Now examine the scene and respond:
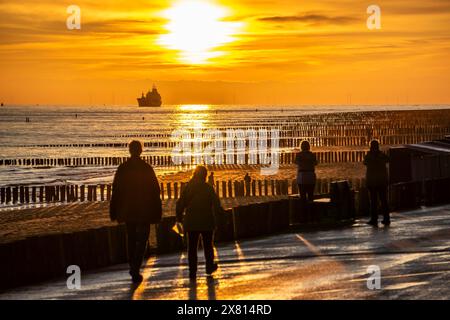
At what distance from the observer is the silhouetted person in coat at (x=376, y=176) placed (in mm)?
20219

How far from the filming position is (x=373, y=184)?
2038cm

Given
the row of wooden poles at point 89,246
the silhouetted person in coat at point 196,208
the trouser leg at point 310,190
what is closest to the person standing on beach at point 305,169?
the trouser leg at point 310,190

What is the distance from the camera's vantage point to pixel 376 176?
20344 millimetres

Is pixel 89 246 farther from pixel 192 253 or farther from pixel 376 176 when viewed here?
A: pixel 376 176

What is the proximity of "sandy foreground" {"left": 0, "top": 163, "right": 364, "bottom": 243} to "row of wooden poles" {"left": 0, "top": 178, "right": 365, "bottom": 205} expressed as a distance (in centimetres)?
123

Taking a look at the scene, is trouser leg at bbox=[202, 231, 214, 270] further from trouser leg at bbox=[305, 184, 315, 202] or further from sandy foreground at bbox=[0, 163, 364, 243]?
trouser leg at bbox=[305, 184, 315, 202]

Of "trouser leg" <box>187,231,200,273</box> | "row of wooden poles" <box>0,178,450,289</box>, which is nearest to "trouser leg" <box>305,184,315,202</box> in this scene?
"row of wooden poles" <box>0,178,450,289</box>

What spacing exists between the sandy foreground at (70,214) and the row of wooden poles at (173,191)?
48.4 inches

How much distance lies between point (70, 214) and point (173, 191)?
359 inches

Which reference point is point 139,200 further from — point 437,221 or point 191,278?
point 437,221

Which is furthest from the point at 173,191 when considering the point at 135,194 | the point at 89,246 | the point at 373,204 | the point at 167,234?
the point at 135,194

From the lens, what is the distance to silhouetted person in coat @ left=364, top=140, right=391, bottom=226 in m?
20.2
